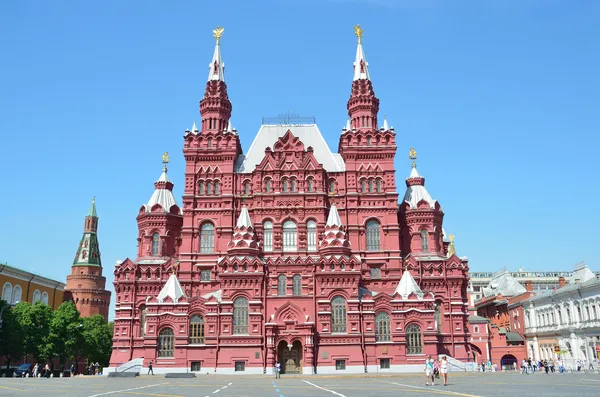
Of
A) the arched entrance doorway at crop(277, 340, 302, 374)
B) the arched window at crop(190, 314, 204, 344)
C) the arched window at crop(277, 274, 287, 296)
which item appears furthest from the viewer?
the arched window at crop(277, 274, 287, 296)

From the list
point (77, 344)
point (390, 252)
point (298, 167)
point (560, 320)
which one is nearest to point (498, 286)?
point (560, 320)

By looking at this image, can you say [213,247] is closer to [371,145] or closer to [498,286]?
[371,145]

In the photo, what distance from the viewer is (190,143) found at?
65.9 meters

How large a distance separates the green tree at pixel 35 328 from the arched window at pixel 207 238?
20256 mm

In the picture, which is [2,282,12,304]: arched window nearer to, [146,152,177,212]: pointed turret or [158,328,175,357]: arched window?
[146,152,177,212]: pointed turret

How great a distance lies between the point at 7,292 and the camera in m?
74.8

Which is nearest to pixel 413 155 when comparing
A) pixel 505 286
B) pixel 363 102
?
pixel 363 102

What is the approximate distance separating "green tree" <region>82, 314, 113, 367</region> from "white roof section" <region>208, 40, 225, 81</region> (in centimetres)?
3979

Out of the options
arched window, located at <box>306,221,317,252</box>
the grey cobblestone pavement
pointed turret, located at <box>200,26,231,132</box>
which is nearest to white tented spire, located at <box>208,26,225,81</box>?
pointed turret, located at <box>200,26,231,132</box>

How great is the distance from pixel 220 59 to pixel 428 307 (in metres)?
41.0

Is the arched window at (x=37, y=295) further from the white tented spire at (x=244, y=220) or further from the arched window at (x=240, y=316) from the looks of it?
the arched window at (x=240, y=316)

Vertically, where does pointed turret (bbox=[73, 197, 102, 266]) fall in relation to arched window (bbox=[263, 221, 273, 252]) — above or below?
above

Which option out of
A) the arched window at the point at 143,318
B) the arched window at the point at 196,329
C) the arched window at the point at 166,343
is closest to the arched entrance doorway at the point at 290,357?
the arched window at the point at 196,329

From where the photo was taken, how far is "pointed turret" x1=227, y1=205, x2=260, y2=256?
189 feet
